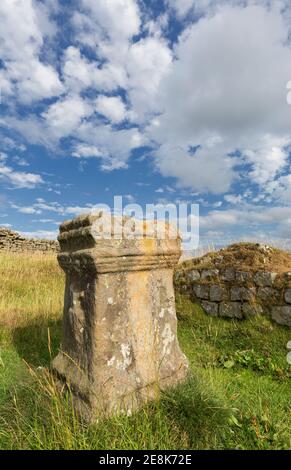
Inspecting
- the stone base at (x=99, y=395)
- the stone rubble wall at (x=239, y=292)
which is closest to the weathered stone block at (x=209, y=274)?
the stone rubble wall at (x=239, y=292)

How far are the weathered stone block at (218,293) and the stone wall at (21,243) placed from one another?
14563 millimetres

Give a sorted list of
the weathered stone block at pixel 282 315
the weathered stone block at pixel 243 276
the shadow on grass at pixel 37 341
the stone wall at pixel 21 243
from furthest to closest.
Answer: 1. the stone wall at pixel 21 243
2. the weathered stone block at pixel 243 276
3. the weathered stone block at pixel 282 315
4. the shadow on grass at pixel 37 341

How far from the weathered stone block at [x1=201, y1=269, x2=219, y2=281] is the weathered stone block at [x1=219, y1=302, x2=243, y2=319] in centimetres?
57

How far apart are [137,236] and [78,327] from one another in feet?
3.01

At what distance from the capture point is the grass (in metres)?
2.42

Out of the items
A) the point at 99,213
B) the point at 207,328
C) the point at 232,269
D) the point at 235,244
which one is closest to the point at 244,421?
the point at 99,213

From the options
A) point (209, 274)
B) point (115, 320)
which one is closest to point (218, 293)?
point (209, 274)

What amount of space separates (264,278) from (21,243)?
17.0 metres

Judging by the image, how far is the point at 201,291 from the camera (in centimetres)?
663

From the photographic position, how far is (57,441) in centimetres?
231

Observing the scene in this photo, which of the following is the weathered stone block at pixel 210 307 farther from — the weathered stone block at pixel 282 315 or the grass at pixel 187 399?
the weathered stone block at pixel 282 315

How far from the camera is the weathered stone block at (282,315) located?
5.38 m

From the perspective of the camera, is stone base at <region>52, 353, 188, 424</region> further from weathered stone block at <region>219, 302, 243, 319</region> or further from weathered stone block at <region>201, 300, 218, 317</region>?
weathered stone block at <region>201, 300, 218, 317</region>

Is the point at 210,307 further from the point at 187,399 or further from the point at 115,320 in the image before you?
the point at 115,320
